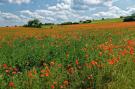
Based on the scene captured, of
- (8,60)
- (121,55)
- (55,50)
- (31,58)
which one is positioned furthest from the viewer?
(55,50)

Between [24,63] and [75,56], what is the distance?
157cm

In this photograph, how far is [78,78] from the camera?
8648mm

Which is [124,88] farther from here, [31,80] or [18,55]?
[18,55]

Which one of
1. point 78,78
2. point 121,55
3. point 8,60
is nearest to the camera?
point 78,78

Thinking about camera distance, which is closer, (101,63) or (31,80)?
(31,80)

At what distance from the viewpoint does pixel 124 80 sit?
7.99m

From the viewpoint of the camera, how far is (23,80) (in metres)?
8.05

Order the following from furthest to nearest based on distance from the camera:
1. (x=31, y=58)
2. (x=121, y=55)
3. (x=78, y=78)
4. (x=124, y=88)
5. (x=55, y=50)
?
1. (x=55, y=50)
2. (x=31, y=58)
3. (x=121, y=55)
4. (x=78, y=78)
5. (x=124, y=88)

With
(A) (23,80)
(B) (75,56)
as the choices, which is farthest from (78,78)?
(B) (75,56)

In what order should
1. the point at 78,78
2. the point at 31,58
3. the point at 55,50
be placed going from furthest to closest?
Result: the point at 55,50
the point at 31,58
the point at 78,78

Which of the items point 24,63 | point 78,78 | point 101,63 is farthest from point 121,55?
point 24,63

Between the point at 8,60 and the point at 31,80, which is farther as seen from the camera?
the point at 8,60

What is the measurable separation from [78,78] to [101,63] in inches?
31.5

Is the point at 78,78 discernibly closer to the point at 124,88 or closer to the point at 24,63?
the point at 124,88
